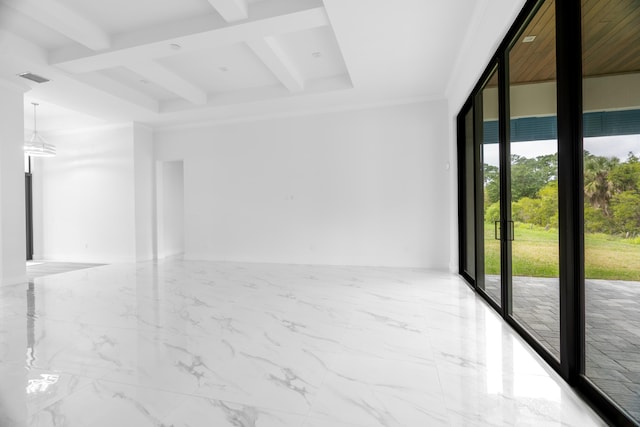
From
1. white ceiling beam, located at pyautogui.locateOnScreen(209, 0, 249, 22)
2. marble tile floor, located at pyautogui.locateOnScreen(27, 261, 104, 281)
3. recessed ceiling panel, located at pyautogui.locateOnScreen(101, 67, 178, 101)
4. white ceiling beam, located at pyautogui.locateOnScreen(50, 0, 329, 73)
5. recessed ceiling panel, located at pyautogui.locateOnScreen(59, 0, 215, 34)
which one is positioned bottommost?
marble tile floor, located at pyautogui.locateOnScreen(27, 261, 104, 281)

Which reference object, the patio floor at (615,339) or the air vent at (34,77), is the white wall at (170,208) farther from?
the patio floor at (615,339)

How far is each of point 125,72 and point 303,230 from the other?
4.11 m

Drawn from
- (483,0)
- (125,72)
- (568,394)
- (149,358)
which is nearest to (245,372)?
(149,358)

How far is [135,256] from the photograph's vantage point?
687 cm

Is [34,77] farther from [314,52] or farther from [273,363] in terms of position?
[273,363]

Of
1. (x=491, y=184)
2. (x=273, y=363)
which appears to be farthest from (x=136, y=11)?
(x=491, y=184)

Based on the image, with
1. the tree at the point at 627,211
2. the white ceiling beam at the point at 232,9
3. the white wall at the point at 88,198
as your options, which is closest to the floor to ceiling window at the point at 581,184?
the tree at the point at 627,211

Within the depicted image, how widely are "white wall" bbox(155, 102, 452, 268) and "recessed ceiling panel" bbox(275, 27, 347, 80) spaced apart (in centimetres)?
112

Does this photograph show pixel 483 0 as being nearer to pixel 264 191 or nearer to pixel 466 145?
pixel 466 145

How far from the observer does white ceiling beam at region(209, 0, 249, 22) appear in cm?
308

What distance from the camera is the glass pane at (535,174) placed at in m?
2.21

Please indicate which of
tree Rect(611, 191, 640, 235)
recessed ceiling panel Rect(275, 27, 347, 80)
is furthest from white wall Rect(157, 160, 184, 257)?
tree Rect(611, 191, 640, 235)

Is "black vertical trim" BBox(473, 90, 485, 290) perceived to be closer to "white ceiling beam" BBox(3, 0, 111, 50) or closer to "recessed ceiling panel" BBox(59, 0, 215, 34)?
"recessed ceiling panel" BBox(59, 0, 215, 34)

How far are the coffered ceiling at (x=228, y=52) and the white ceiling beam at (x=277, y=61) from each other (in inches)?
0.7
